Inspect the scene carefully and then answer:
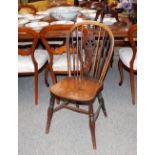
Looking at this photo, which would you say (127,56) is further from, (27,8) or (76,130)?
(27,8)

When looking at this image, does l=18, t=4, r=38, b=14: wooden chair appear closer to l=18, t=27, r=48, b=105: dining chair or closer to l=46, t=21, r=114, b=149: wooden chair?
l=18, t=27, r=48, b=105: dining chair

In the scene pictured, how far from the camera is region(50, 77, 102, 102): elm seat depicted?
195cm

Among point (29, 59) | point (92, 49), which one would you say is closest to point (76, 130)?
point (92, 49)

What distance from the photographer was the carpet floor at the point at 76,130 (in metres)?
2.00

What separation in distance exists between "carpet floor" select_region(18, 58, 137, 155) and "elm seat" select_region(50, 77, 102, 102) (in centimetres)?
39

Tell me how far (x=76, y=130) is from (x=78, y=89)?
1.31 feet

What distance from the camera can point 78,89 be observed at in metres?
2.06
